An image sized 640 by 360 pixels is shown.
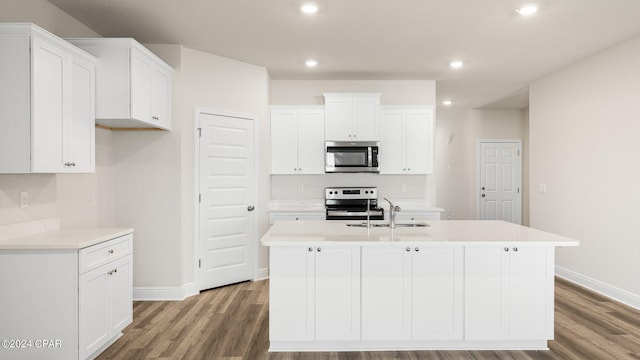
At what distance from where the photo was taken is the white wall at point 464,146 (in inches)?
300

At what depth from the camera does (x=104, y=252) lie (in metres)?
2.64

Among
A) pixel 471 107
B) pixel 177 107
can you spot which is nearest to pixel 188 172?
pixel 177 107

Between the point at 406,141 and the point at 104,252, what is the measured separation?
389 centimetres

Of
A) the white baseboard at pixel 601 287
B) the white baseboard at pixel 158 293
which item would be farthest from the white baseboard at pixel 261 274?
the white baseboard at pixel 601 287

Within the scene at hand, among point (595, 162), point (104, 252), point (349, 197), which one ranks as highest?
point (595, 162)

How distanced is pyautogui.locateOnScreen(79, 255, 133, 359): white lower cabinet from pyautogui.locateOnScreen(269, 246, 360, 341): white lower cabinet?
1202 mm

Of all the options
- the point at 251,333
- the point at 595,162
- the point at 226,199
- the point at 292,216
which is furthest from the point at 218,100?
the point at 595,162

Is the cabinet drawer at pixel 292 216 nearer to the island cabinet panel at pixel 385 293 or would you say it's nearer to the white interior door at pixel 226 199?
the white interior door at pixel 226 199

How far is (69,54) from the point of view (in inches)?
106

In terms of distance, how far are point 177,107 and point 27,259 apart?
2.14 metres

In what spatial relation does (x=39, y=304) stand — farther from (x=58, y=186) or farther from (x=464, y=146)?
(x=464, y=146)

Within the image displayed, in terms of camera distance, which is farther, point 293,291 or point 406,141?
point 406,141

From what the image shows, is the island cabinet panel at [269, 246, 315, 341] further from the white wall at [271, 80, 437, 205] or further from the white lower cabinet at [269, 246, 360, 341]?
the white wall at [271, 80, 437, 205]

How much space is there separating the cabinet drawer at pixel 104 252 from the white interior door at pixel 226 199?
1229 mm
